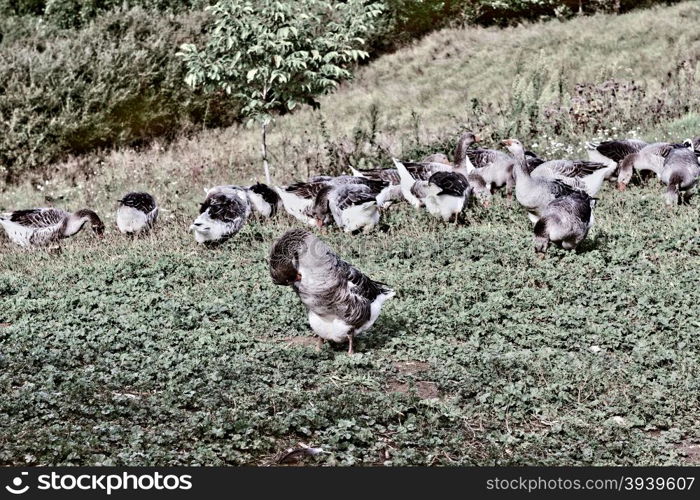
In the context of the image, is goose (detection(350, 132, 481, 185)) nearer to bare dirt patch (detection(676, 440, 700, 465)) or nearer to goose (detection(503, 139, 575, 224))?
goose (detection(503, 139, 575, 224))

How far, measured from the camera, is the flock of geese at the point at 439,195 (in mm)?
14172

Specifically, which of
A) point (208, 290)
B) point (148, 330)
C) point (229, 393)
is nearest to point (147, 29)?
point (208, 290)

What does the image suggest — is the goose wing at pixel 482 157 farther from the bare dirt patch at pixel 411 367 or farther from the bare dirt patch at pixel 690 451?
the bare dirt patch at pixel 690 451

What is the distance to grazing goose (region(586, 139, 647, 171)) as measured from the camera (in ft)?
57.8

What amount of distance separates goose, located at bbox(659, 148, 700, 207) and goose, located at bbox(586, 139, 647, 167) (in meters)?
1.53

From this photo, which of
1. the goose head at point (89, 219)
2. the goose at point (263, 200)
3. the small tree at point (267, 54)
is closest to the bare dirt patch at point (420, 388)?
the goose at point (263, 200)

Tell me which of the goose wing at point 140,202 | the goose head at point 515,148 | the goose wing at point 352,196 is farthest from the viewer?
the goose wing at point 140,202

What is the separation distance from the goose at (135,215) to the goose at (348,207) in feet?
10.6

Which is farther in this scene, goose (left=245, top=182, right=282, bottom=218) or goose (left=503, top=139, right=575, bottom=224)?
goose (left=245, top=182, right=282, bottom=218)

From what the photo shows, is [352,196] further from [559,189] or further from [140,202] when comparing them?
[140,202]

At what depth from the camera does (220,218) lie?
Answer: 14758 millimetres

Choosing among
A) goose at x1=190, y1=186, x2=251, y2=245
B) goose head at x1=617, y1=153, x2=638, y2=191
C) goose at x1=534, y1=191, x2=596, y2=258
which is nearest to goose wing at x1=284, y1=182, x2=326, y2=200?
goose at x1=190, y1=186, x2=251, y2=245

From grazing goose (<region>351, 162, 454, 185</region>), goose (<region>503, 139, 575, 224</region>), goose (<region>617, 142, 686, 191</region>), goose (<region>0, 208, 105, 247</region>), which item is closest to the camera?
goose (<region>503, 139, 575, 224</region>)

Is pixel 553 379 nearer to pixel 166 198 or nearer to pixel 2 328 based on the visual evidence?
pixel 2 328
